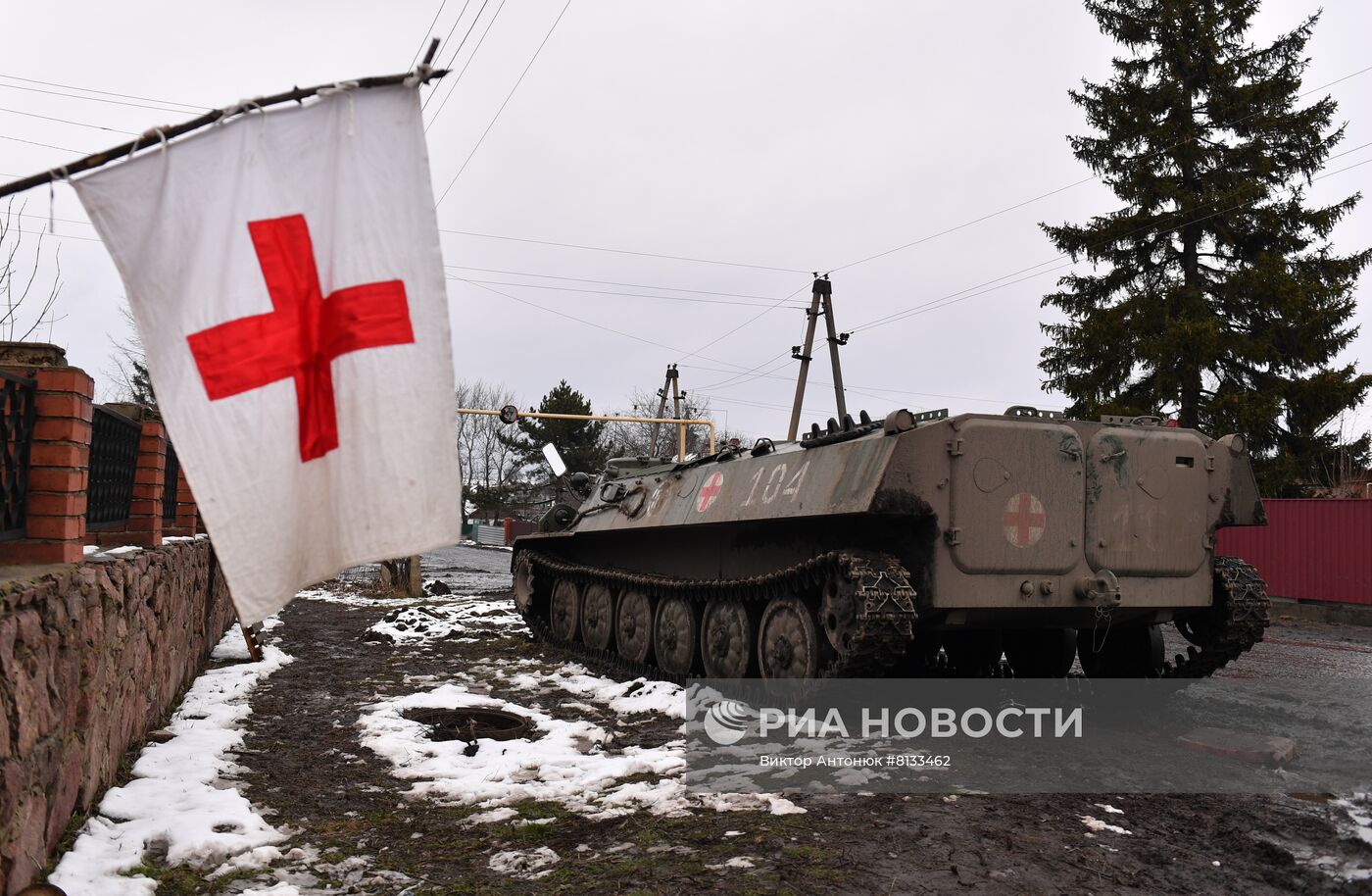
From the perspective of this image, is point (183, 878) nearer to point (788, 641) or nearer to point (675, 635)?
point (788, 641)

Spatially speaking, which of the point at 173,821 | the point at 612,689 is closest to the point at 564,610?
the point at 612,689

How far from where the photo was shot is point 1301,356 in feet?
74.3

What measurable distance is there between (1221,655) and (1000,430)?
106 inches

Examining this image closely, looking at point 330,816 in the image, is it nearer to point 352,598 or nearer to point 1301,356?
point 352,598

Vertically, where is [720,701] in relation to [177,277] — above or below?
below

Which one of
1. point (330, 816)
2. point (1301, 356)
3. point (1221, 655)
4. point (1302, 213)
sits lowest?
point (330, 816)

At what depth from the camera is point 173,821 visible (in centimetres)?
504

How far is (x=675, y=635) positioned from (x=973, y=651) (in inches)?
108

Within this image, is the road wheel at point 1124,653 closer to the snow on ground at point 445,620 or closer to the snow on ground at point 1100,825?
the snow on ground at point 1100,825

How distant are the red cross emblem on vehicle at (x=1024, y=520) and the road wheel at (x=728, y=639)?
2.44 metres

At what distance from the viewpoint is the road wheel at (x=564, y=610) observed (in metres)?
12.8

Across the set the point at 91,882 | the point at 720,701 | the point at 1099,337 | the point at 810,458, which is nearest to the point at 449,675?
the point at 720,701

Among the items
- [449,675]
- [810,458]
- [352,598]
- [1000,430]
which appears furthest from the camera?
[352,598]

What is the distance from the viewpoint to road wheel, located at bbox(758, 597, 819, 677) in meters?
7.88
